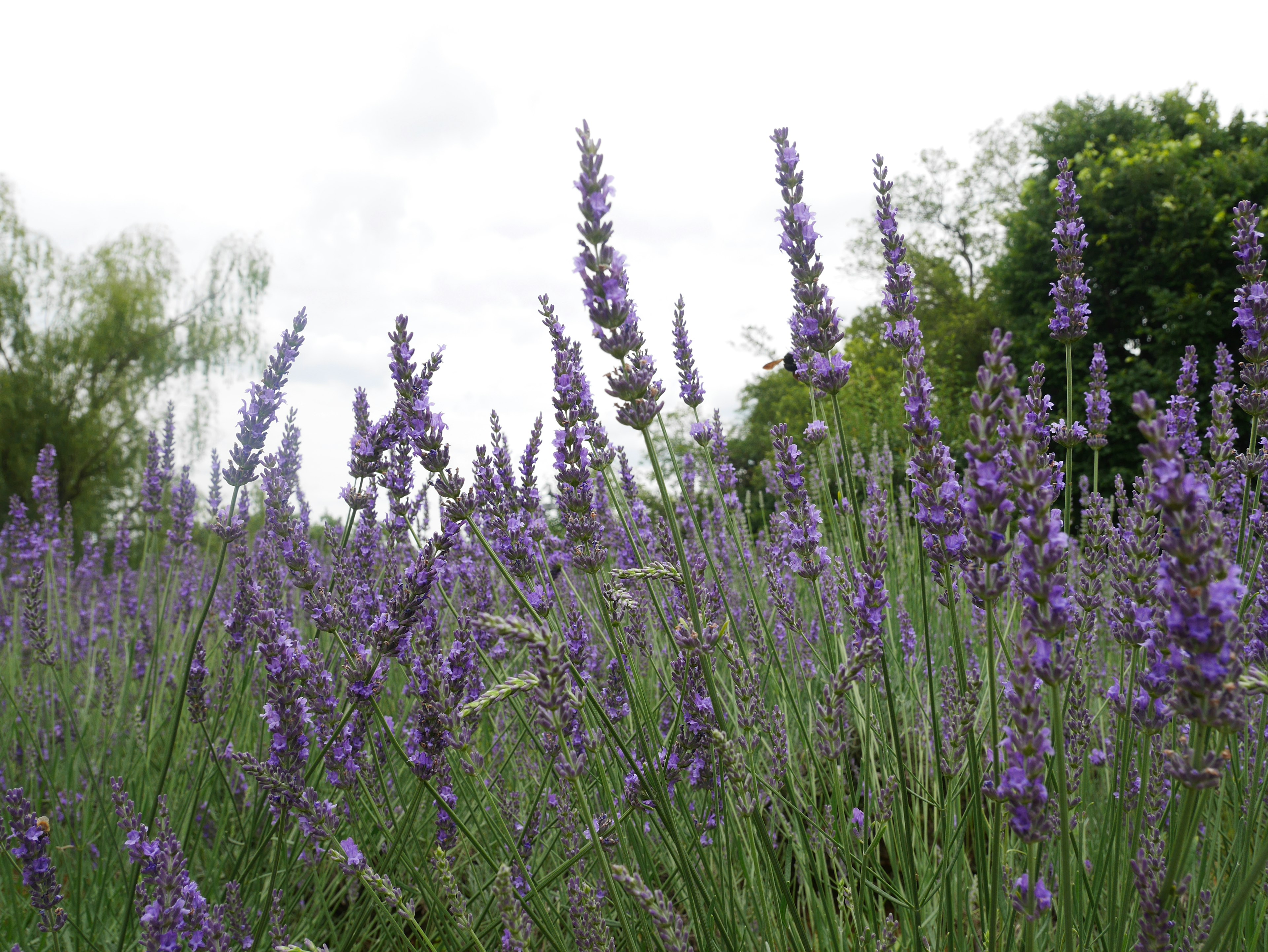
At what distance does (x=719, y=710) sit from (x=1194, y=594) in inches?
32.5

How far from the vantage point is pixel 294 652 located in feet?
4.56

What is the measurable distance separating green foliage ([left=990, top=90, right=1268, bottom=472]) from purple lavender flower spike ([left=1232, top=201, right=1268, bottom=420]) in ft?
26.1

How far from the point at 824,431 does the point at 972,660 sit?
1845 millimetres

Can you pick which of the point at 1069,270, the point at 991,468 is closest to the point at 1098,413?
the point at 1069,270

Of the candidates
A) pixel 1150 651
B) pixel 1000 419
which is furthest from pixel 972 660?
pixel 1000 419

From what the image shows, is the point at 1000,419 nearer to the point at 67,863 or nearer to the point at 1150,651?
the point at 1150,651

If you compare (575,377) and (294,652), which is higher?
(575,377)

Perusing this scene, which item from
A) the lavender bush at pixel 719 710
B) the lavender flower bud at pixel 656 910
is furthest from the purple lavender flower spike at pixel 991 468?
the lavender flower bud at pixel 656 910

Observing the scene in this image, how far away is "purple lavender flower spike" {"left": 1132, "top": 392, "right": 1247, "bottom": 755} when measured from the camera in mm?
763

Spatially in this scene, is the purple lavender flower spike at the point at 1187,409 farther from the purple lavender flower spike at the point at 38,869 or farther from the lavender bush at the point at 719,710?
the purple lavender flower spike at the point at 38,869

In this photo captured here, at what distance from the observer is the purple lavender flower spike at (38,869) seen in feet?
4.98

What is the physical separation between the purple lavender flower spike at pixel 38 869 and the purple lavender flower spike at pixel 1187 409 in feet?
8.91

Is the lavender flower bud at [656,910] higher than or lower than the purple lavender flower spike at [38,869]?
higher

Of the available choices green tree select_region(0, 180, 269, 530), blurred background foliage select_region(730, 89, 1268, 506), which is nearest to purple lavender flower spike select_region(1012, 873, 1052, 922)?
blurred background foliage select_region(730, 89, 1268, 506)
